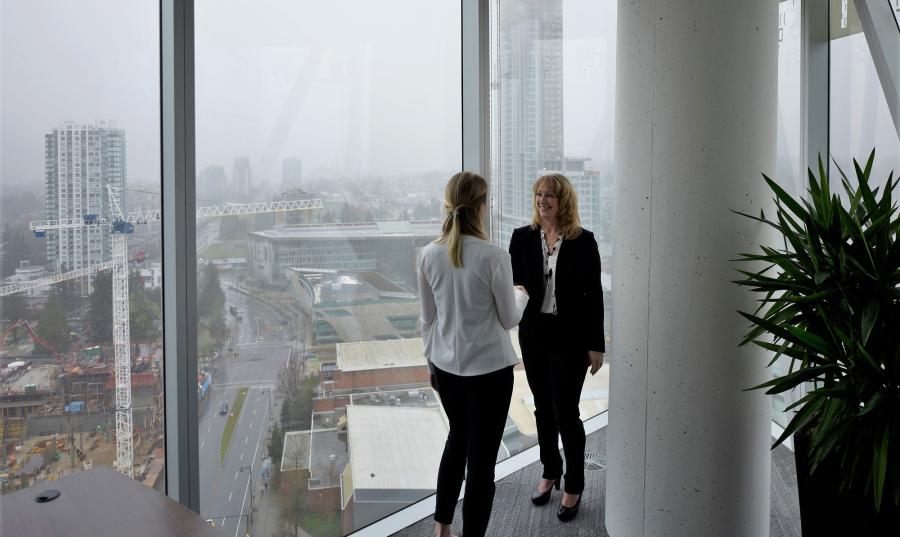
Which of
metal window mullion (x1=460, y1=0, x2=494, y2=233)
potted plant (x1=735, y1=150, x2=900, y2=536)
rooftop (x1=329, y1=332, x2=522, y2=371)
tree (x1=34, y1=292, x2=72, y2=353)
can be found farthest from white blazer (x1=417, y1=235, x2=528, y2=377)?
metal window mullion (x1=460, y1=0, x2=494, y2=233)

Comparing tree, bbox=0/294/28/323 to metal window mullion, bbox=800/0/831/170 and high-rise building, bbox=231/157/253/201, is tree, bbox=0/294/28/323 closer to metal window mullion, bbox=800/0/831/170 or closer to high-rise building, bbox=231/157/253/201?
high-rise building, bbox=231/157/253/201

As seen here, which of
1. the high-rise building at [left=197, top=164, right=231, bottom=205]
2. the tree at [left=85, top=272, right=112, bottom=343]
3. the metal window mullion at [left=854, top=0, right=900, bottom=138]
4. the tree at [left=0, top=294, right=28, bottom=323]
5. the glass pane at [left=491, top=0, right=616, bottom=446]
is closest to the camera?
the tree at [left=0, top=294, right=28, bottom=323]

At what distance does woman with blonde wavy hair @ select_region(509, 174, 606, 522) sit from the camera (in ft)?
9.64

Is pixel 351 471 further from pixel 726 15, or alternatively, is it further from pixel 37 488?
pixel 726 15

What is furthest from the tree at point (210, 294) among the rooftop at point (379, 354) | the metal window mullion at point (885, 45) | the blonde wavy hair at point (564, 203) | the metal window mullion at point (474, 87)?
the metal window mullion at point (885, 45)

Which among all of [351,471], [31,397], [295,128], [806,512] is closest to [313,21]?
[295,128]

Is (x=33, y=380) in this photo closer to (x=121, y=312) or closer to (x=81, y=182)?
(x=121, y=312)

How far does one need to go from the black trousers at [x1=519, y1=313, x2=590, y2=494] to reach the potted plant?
36.5 inches

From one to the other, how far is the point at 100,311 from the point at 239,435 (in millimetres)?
707

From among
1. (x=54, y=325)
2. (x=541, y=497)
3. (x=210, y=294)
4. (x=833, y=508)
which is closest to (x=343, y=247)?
(x=210, y=294)

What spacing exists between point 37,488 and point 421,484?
2119 millimetres

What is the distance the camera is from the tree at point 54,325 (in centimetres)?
193

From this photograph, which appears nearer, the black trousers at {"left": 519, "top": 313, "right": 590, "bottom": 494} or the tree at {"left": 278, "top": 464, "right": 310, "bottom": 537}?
the tree at {"left": 278, "top": 464, "right": 310, "bottom": 537}

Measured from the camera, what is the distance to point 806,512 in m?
2.29
